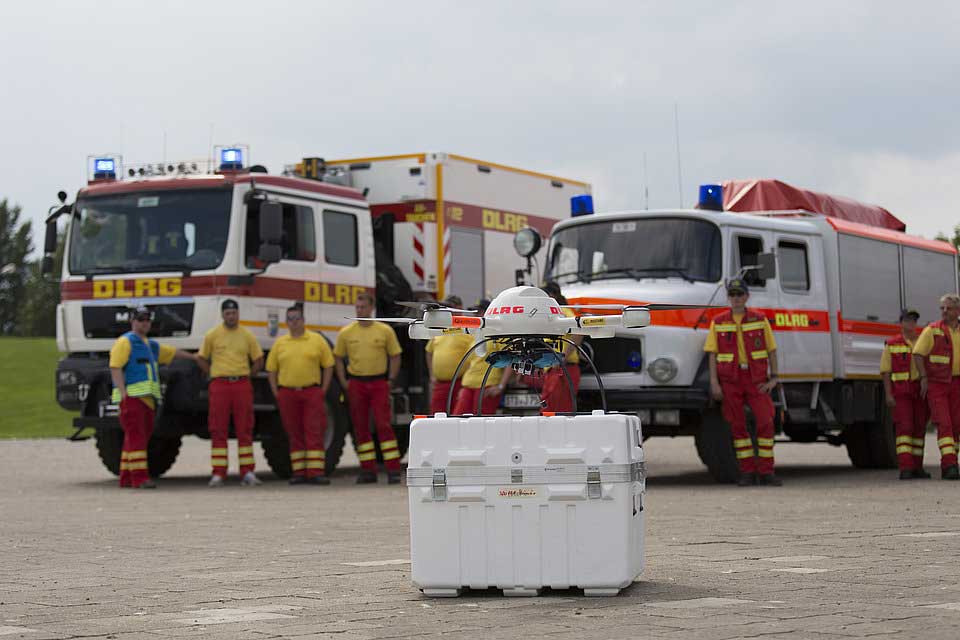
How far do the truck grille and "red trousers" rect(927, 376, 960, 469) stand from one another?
293 centimetres

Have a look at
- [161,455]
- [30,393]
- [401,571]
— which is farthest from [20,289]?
[401,571]

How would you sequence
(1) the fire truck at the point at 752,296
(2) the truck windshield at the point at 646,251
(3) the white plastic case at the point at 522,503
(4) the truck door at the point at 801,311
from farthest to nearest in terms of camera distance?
(4) the truck door at the point at 801,311, (2) the truck windshield at the point at 646,251, (1) the fire truck at the point at 752,296, (3) the white plastic case at the point at 522,503

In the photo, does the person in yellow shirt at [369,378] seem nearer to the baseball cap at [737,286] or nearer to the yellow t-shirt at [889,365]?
the baseball cap at [737,286]

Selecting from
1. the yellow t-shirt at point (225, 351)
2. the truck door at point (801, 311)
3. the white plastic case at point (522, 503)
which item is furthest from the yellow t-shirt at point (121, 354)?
the white plastic case at point (522, 503)

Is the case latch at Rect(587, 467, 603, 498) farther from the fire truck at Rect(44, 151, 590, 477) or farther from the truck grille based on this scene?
the fire truck at Rect(44, 151, 590, 477)

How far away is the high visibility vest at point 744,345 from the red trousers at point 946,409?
185cm

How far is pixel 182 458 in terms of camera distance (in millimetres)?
24938

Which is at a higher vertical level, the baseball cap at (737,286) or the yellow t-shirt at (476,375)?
the baseball cap at (737,286)

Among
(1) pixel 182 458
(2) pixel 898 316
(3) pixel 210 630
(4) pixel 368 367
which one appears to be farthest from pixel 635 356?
(1) pixel 182 458

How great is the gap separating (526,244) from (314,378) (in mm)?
2586

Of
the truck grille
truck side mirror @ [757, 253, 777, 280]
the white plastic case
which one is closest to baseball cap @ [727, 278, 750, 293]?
truck side mirror @ [757, 253, 777, 280]

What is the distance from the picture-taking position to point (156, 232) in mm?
16891

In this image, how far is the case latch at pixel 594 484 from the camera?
7.38 metres

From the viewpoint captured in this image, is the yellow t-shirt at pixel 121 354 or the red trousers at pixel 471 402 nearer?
the red trousers at pixel 471 402
